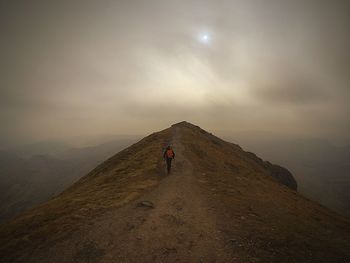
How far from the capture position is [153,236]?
38.4 ft

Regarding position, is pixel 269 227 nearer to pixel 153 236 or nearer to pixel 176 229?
pixel 176 229

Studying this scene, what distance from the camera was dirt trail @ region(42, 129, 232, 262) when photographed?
405 inches

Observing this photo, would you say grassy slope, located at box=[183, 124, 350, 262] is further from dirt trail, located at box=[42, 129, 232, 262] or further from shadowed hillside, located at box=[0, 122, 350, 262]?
dirt trail, located at box=[42, 129, 232, 262]

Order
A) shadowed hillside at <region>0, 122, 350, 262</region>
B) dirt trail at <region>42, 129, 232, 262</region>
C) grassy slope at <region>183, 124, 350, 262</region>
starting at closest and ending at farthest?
dirt trail at <region>42, 129, 232, 262</region> < shadowed hillside at <region>0, 122, 350, 262</region> < grassy slope at <region>183, 124, 350, 262</region>

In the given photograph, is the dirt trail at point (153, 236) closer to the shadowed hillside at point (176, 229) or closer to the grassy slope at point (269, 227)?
the shadowed hillside at point (176, 229)

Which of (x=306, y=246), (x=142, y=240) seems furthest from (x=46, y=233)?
(x=306, y=246)

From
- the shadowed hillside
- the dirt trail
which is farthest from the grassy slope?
the dirt trail

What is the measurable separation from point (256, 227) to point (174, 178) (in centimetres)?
915

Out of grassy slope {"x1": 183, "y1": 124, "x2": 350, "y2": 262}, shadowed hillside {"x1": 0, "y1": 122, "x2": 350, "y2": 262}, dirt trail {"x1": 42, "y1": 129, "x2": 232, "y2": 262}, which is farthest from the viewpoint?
grassy slope {"x1": 183, "y1": 124, "x2": 350, "y2": 262}

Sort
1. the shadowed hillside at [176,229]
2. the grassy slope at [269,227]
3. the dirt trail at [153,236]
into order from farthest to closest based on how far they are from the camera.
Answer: the grassy slope at [269,227], the shadowed hillside at [176,229], the dirt trail at [153,236]

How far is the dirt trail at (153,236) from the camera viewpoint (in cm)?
1030

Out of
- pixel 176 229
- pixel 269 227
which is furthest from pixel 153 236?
pixel 269 227

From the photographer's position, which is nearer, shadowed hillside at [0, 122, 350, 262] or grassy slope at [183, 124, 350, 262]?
shadowed hillside at [0, 122, 350, 262]

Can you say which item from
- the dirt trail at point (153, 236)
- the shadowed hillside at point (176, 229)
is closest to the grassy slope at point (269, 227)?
the shadowed hillside at point (176, 229)
